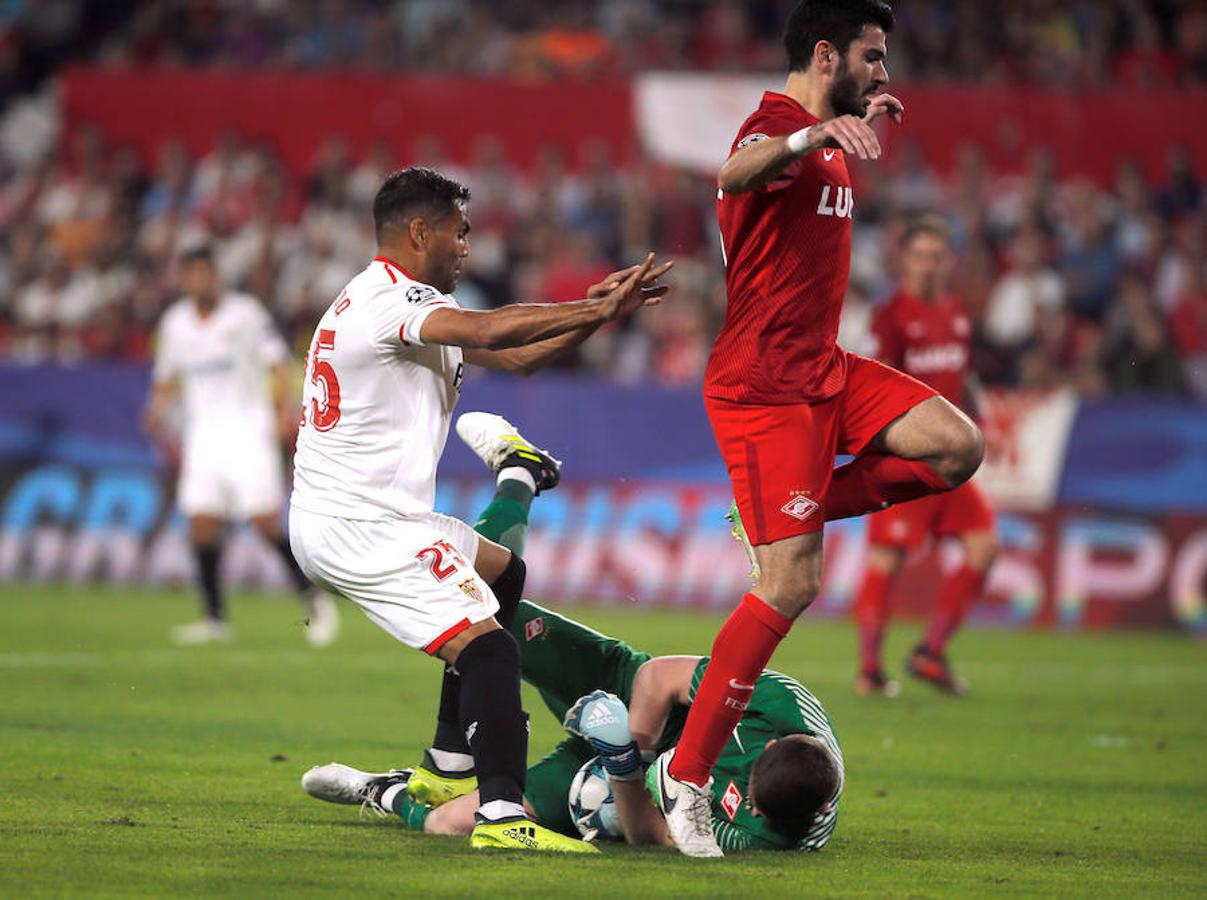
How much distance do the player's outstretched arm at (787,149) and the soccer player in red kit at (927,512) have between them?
17.9ft

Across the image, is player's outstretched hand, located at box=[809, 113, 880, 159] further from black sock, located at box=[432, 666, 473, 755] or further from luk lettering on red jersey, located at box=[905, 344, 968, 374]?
luk lettering on red jersey, located at box=[905, 344, 968, 374]

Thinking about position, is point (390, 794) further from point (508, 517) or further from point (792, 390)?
point (792, 390)

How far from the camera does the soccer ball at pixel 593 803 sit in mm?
6645

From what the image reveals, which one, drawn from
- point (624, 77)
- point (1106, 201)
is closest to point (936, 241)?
point (1106, 201)

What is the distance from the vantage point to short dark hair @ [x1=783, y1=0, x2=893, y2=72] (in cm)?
666

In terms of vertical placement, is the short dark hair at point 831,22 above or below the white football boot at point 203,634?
above

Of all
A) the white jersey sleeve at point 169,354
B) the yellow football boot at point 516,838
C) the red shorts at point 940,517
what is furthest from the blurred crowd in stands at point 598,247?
the yellow football boot at point 516,838

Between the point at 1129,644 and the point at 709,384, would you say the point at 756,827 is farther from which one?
the point at 1129,644

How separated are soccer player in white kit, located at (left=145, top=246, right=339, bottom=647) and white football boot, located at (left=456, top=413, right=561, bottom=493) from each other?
678cm

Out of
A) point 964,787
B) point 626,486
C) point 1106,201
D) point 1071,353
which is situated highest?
point 1106,201

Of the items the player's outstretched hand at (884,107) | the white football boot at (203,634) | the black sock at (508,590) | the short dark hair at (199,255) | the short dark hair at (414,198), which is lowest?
the white football boot at (203,634)

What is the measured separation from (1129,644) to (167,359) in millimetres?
7809

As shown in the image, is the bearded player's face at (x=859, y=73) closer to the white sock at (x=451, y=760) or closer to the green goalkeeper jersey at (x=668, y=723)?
the green goalkeeper jersey at (x=668, y=723)

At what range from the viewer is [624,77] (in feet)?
67.0
